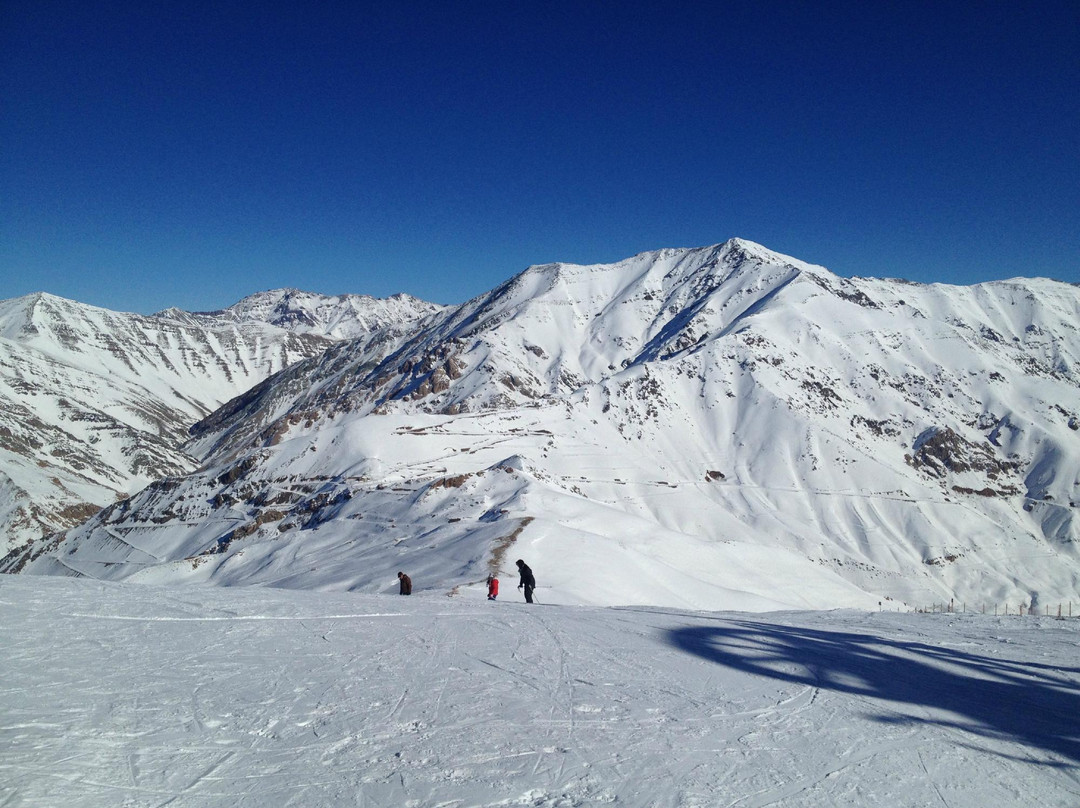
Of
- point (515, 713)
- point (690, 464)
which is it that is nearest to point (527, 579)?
point (515, 713)

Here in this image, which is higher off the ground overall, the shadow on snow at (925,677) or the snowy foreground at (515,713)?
the snowy foreground at (515,713)

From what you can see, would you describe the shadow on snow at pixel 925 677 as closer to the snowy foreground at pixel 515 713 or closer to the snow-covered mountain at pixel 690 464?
the snowy foreground at pixel 515 713

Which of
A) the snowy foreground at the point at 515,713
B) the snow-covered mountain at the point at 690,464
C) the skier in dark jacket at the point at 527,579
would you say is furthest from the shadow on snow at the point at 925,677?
the snow-covered mountain at the point at 690,464

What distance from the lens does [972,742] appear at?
7582mm

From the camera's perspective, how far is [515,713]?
818 centimetres

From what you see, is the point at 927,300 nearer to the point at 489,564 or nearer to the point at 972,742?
the point at 489,564

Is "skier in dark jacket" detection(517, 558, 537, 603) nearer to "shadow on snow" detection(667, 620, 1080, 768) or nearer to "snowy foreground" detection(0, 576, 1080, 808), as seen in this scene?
"snowy foreground" detection(0, 576, 1080, 808)

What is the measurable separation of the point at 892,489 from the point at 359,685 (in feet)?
327

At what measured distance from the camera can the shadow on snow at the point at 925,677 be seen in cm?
820

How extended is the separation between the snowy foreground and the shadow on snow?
6 centimetres

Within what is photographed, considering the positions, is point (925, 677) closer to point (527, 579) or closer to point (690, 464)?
point (527, 579)

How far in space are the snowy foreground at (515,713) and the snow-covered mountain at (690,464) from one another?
15.3m

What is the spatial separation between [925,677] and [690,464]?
3357 inches

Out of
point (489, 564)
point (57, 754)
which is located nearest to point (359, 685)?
point (57, 754)
